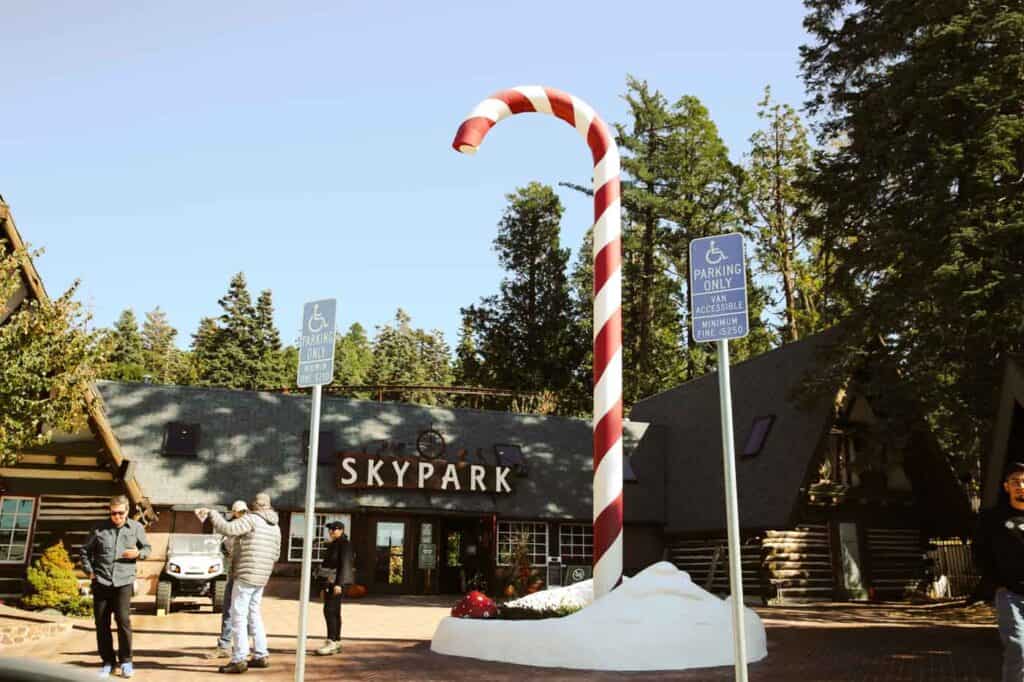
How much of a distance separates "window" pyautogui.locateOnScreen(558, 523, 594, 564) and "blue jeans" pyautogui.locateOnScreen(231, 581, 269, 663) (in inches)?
670

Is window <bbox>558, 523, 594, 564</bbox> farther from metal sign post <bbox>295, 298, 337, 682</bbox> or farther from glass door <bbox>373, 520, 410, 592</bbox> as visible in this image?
metal sign post <bbox>295, 298, 337, 682</bbox>

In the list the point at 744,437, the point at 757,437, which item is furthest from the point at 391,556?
the point at 757,437

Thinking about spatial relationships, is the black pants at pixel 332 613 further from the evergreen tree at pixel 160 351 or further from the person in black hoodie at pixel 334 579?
the evergreen tree at pixel 160 351

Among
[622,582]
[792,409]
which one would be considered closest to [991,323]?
[792,409]

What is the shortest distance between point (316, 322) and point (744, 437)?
761 inches

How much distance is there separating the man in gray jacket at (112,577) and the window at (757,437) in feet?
58.5

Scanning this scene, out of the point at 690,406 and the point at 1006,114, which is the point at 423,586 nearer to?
the point at 690,406

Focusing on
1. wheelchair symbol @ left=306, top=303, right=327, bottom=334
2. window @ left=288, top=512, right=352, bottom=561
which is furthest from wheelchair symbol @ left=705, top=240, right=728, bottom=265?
window @ left=288, top=512, right=352, bottom=561

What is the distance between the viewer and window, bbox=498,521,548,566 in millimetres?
24955

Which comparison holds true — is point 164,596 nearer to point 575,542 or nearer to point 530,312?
point 575,542

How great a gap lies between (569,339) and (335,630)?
3656 cm

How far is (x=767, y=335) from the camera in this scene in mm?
41344

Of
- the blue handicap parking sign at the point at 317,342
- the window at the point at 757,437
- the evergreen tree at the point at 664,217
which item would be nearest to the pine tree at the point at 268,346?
the evergreen tree at the point at 664,217

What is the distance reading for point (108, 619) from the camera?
9.01 meters
